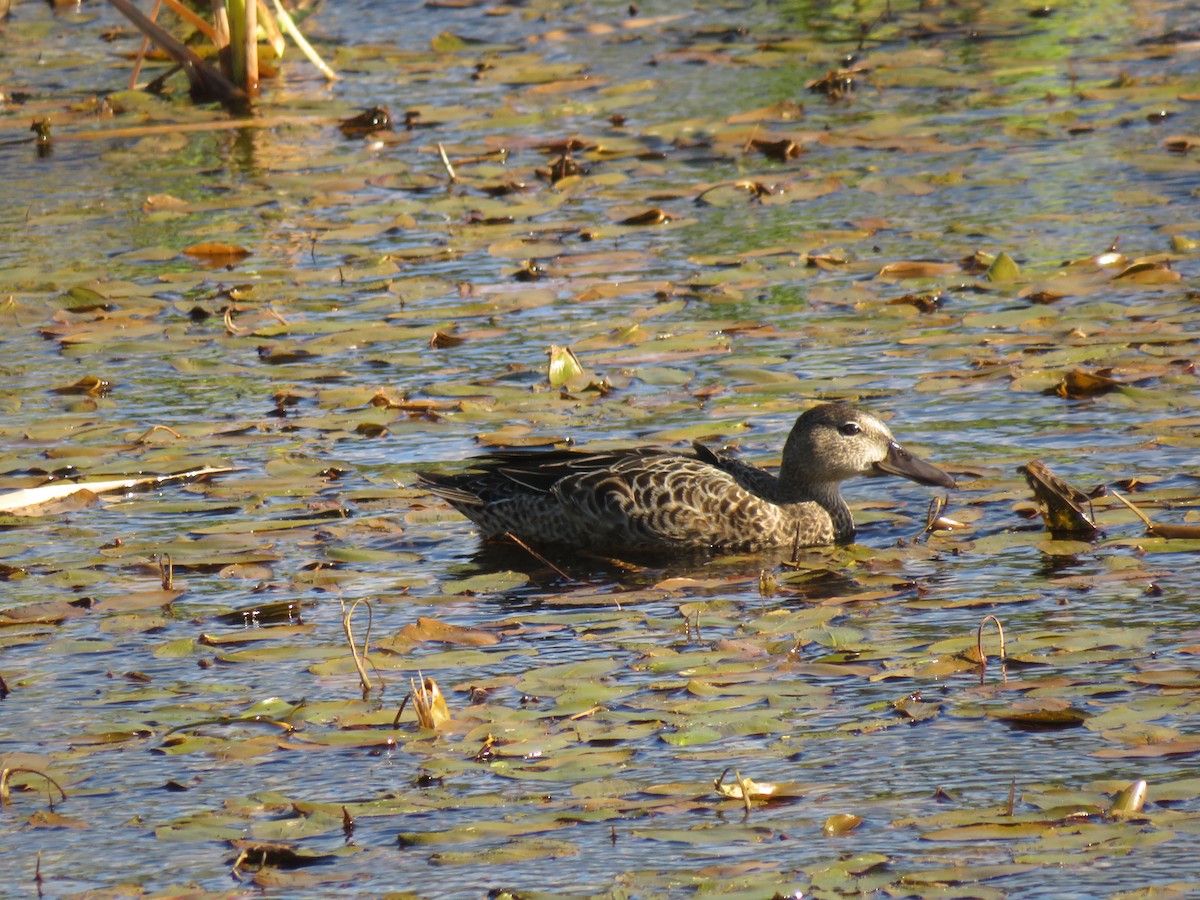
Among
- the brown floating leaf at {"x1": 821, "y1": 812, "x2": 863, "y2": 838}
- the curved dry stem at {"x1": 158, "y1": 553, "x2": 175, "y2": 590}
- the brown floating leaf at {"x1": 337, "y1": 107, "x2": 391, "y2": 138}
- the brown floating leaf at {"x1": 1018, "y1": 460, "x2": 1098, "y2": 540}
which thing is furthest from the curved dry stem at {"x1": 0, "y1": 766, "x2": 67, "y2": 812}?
the brown floating leaf at {"x1": 337, "y1": 107, "x2": 391, "y2": 138}

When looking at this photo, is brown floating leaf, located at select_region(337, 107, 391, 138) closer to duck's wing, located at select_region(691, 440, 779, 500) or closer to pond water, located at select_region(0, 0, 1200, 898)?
pond water, located at select_region(0, 0, 1200, 898)

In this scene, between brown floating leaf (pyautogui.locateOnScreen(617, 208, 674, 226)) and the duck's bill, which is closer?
the duck's bill

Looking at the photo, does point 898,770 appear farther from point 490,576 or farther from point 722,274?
point 722,274

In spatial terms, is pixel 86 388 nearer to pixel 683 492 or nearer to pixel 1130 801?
pixel 683 492

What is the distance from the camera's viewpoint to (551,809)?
205 inches

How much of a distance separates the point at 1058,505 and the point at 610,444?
6.77ft

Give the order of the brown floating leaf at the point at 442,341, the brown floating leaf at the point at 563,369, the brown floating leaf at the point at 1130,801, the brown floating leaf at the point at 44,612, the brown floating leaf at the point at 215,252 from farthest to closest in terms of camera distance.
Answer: the brown floating leaf at the point at 215,252 < the brown floating leaf at the point at 442,341 < the brown floating leaf at the point at 563,369 < the brown floating leaf at the point at 44,612 < the brown floating leaf at the point at 1130,801

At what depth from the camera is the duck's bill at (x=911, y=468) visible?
302 inches

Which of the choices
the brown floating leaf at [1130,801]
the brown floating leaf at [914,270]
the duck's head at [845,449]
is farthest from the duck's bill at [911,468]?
the brown floating leaf at [1130,801]

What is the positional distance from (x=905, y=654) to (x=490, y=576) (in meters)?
1.68

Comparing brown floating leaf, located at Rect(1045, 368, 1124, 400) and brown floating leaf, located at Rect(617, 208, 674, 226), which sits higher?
brown floating leaf, located at Rect(617, 208, 674, 226)

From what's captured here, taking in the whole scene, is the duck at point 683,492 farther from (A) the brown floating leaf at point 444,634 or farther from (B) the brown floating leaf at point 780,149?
(B) the brown floating leaf at point 780,149

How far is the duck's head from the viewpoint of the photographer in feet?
25.5

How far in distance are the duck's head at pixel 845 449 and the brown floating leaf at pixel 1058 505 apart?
647 mm
